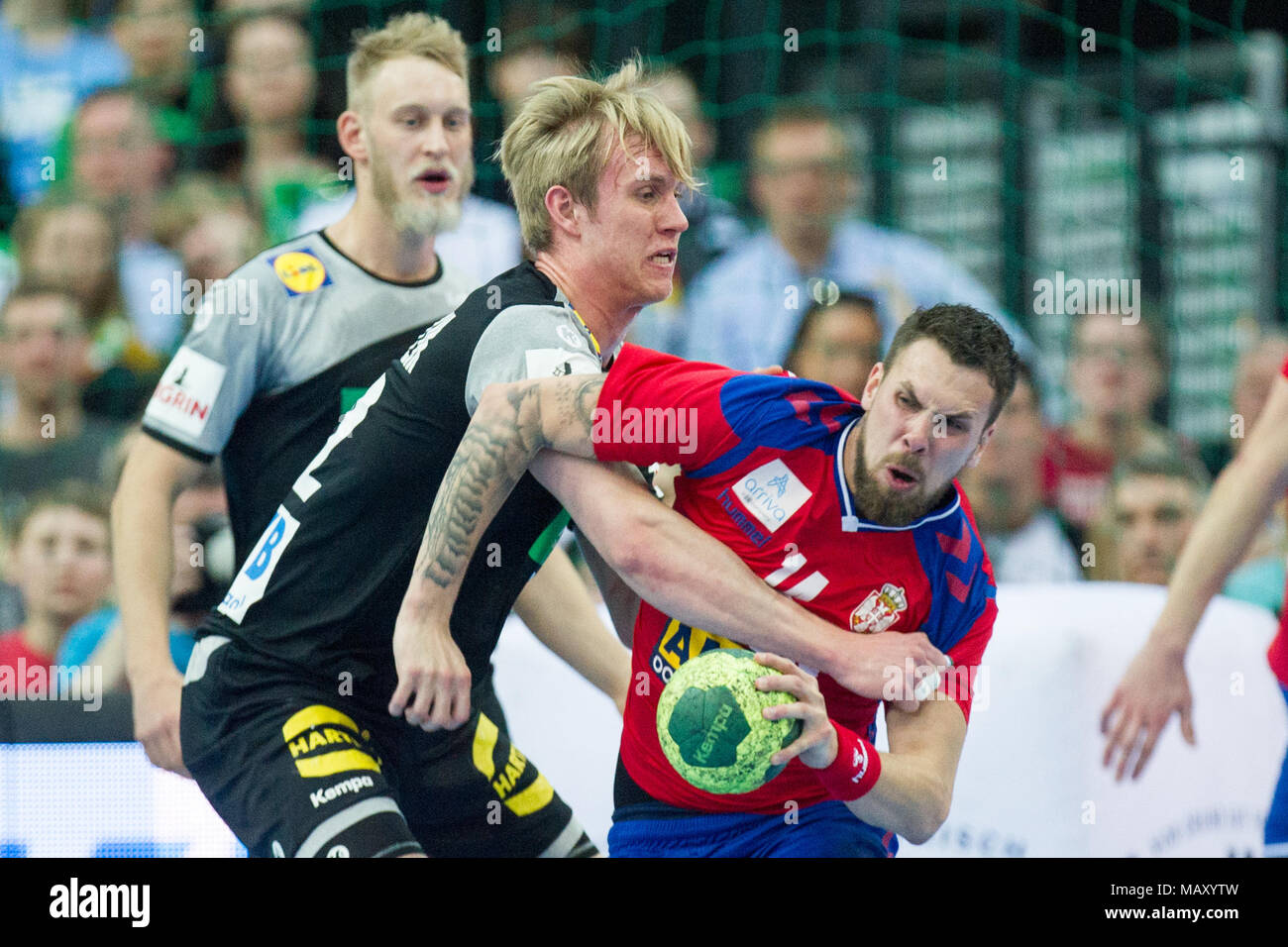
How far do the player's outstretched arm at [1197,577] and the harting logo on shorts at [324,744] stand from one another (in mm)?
2250

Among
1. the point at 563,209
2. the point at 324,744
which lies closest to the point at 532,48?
the point at 563,209

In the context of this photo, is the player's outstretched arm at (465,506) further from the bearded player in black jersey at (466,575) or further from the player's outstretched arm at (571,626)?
the player's outstretched arm at (571,626)

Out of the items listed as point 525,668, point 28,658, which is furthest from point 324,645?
point 28,658

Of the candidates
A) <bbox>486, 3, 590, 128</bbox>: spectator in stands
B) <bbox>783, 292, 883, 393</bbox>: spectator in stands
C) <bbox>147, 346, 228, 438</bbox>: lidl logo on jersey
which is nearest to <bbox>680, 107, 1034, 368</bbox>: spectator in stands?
<bbox>783, 292, 883, 393</bbox>: spectator in stands

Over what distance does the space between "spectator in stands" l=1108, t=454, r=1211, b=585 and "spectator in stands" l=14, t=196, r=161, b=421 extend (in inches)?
152

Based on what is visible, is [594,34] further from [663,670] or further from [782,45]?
[663,670]

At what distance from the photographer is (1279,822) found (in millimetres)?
4012

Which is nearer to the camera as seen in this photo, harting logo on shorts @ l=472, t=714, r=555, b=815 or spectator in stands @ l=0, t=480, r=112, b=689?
harting logo on shorts @ l=472, t=714, r=555, b=815

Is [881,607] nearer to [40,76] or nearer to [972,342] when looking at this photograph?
[972,342]

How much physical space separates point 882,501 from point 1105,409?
342cm

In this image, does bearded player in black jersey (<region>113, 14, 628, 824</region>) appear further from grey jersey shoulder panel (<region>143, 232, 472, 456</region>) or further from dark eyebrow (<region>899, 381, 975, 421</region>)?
dark eyebrow (<region>899, 381, 975, 421</region>)

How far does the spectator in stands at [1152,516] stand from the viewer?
532 centimetres

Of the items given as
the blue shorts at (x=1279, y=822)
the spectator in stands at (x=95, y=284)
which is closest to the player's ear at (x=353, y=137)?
the spectator in stands at (x=95, y=284)
